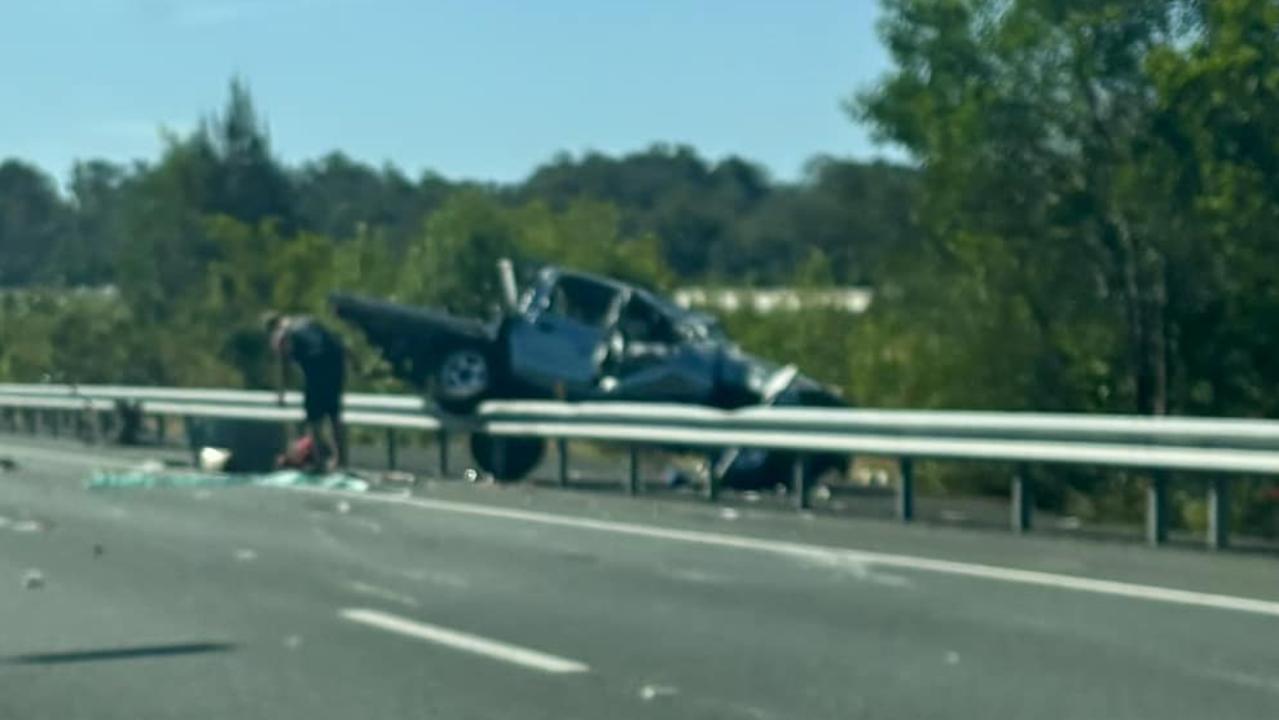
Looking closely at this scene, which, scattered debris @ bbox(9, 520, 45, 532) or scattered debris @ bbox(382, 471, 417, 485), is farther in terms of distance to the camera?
scattered debris @ bbox(382, 471, 417, 485)

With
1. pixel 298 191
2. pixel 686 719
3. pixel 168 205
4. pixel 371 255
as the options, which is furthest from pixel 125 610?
pixel 298 191

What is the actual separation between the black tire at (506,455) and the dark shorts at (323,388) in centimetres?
149

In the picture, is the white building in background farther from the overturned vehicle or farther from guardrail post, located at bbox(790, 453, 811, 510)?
guardrail post, located at bbox(790, 453, 811, 510)

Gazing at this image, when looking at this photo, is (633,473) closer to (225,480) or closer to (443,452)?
(443,452)

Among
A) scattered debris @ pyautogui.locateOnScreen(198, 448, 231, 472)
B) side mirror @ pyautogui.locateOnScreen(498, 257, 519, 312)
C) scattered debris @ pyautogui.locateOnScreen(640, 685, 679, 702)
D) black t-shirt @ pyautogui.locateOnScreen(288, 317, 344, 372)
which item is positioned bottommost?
scattered debris @ pyautogui.locateOnScreen(640, 685, 679, 702)

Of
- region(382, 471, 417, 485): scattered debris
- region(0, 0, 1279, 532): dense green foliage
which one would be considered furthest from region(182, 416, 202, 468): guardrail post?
region(382, 471, 417, 485): scattered debris

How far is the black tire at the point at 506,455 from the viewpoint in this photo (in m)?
22.1

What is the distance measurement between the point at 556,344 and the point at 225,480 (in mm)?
3513

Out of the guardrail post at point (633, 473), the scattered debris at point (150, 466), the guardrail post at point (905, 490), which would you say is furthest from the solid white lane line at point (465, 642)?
the scattered debris at point (150, 466)

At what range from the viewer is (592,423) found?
804 inches

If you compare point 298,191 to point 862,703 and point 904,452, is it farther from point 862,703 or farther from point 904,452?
point 862,703

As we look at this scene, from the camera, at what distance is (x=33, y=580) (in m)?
13.9

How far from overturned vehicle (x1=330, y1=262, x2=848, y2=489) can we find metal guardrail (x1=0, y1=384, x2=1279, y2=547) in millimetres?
602

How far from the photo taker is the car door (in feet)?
76.7
